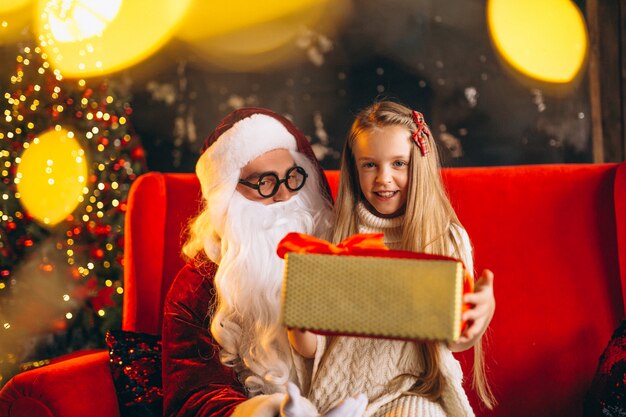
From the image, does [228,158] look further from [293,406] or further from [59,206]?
[59,206]

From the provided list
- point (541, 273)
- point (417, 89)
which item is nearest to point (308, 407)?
point (541, 273)

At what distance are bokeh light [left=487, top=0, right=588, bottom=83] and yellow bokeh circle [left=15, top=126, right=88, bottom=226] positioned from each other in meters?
2.72

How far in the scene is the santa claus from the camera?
6.23 ft

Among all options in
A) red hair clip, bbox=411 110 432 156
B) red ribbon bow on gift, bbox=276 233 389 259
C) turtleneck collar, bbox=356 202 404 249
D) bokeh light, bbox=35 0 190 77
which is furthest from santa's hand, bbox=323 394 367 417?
bokeh light, bbox=35 0 190 77

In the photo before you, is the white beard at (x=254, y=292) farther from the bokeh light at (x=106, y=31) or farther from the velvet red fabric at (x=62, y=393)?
the bokeh light at (x=106, y=31)

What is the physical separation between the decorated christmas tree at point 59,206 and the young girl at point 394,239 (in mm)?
2451

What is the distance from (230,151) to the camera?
2.06m

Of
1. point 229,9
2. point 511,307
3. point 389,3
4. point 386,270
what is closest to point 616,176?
point 511,307

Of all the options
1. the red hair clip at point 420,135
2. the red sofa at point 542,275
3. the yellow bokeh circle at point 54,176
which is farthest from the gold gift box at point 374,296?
the yellow bokeh circle at point 54,176

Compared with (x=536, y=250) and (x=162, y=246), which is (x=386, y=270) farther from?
(x=162, y=246)

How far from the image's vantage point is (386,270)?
1.29 metres

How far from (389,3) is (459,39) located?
0.50 meters

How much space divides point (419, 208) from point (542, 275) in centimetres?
70

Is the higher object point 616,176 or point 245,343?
point 616,176
